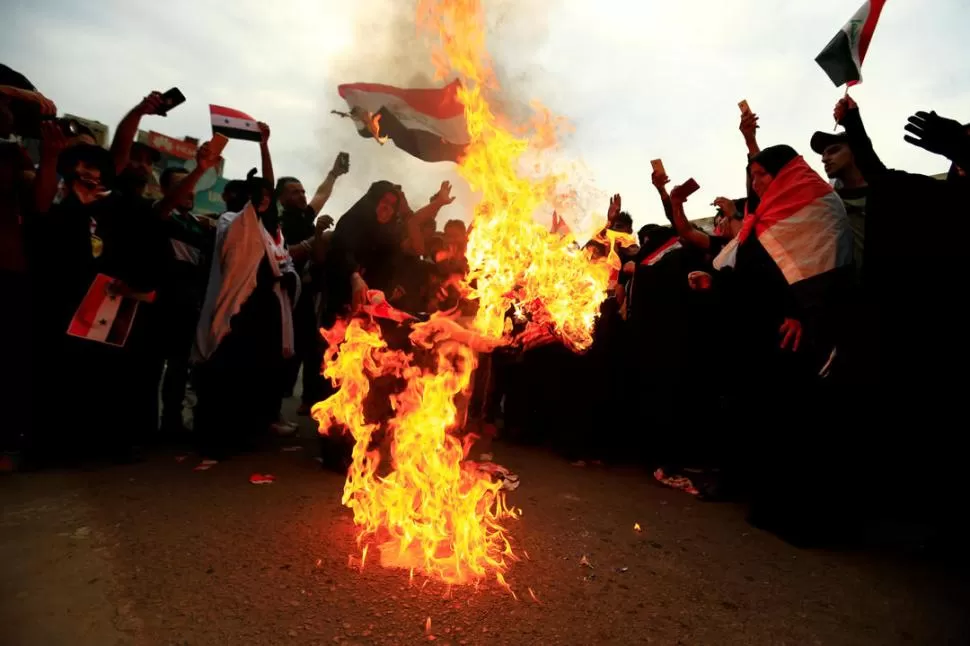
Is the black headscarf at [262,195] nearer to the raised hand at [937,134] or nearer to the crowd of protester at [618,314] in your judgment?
the crowd of protester at [618,314]

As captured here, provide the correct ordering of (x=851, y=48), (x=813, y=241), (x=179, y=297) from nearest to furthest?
1. (x=813, y=241)
2. (x=851, y=48)
3. (x=179, y=297)

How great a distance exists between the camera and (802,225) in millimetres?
3814

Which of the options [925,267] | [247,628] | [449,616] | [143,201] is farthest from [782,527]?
[143,201]

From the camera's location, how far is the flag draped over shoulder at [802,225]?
12.1ft

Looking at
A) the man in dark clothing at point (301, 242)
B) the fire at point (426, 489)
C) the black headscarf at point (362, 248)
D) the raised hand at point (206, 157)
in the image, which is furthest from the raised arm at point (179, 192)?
the fire at point (426, 489)

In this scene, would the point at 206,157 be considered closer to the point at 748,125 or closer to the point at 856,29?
the point at 748,125

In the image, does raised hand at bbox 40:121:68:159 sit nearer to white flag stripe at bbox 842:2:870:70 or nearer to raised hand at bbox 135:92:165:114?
raised hand at bbox 135:92:165:114

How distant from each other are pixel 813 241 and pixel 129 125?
5768 mm

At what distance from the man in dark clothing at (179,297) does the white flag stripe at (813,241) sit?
541 cm

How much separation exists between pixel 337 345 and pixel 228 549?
195 cm

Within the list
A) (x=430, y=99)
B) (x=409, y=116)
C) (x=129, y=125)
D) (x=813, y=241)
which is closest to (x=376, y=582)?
(x=813, y=241)

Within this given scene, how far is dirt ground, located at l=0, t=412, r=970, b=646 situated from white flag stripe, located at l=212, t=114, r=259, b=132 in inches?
144

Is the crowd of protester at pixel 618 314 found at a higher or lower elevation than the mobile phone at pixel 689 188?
lower

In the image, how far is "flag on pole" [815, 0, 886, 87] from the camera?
409 centimetres
